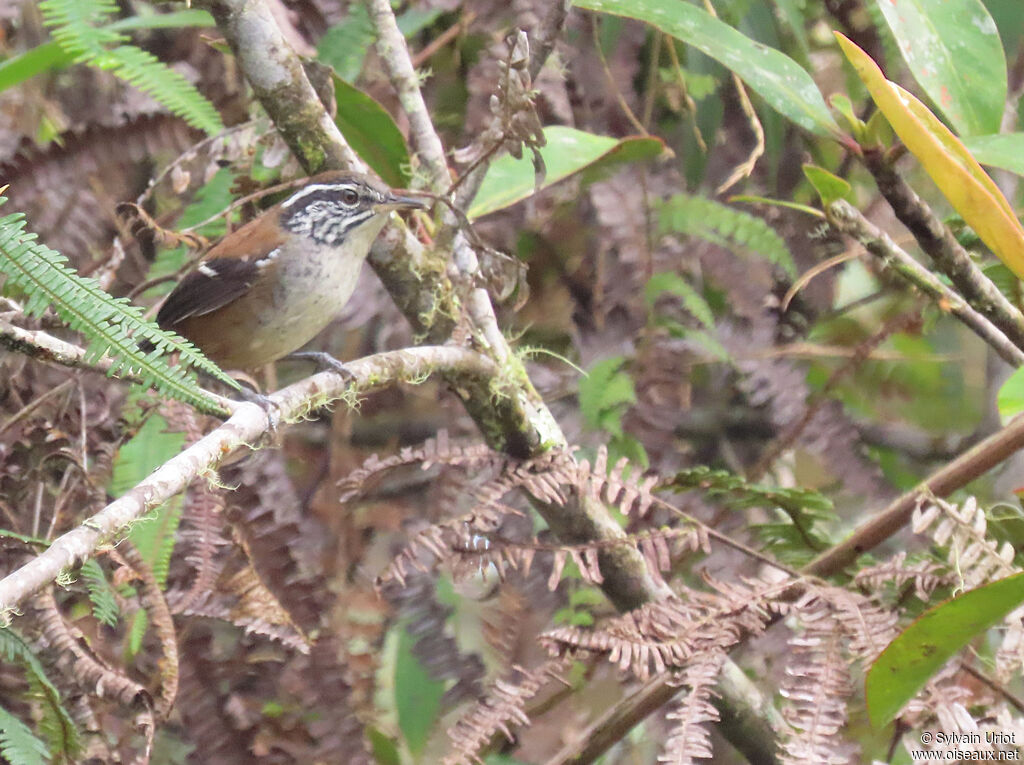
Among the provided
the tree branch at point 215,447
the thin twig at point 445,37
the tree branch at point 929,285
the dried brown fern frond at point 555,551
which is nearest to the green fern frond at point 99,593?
the tree branch at point 215,447

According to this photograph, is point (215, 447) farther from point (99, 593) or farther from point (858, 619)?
point (858, 619)

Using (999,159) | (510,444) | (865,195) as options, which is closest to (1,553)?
(510,444)

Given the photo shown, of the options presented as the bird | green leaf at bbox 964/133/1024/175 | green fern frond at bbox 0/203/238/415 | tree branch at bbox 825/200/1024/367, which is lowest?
the bird

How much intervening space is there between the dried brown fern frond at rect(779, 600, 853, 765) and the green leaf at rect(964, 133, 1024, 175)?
994 mm

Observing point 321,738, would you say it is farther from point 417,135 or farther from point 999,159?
point 999,159

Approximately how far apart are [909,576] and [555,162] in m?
1.42

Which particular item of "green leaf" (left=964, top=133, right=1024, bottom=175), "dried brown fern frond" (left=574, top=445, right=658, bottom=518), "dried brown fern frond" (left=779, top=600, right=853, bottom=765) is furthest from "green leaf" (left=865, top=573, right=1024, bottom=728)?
"green leaf" (left=964, top=133, right=1024, bottom=175)

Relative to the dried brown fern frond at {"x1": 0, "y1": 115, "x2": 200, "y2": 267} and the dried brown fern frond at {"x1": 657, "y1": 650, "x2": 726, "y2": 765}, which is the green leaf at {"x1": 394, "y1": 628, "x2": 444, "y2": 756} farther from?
the dried brown fern frond at {"x1": 0, "y1": 115, "x2": 200, "y2": 267}

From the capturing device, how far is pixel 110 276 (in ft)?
9.11

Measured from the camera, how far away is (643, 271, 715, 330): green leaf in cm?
318

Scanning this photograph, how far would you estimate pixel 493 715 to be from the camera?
6.95ft

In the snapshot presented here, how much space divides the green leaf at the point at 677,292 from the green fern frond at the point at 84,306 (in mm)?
1973

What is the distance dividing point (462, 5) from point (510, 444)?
193 cm

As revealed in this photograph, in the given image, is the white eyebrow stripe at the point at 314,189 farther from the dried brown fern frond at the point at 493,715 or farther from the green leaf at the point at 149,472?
the dried brown fern frond at the point at 493,715
